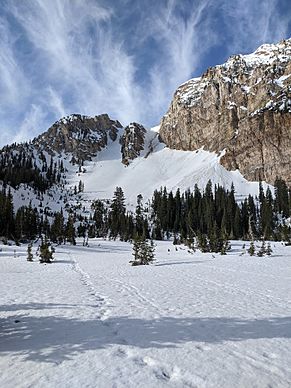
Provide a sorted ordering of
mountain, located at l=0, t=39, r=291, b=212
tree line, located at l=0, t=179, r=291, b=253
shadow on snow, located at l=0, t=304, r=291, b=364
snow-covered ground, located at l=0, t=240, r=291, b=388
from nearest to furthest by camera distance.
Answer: snow-covered ground, located at l=0, t=240, r=291, b=388 → shadow on snow, located at l=0, t=304, r=291, b=364 → tree line, located at l=0, t=179, r=291, b=253 → mountain, located at l=0, t=39, r=291, b=212

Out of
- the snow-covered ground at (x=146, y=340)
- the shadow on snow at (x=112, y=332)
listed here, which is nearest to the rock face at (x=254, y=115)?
the snow-covered ground at (x=146, y=340)

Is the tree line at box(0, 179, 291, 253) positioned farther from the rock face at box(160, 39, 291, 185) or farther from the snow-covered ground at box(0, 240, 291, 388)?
the snow-covered ground at box(0, 240, 291, 388)

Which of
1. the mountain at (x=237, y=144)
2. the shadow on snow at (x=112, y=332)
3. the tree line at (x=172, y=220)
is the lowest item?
the shadow on snow at (x=112, y=332)

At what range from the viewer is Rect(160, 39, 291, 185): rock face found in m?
147

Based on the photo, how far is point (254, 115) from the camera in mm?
157875

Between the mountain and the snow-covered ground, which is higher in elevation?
the mountain

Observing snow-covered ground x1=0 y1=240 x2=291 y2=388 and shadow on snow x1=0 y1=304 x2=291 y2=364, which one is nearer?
snow-covered ground x1=0 y1=240 x2=291 y2=388

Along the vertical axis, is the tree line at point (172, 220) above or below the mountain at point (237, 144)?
below

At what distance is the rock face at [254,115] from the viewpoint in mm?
147125

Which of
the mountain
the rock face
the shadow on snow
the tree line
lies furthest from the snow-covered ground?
the rock face

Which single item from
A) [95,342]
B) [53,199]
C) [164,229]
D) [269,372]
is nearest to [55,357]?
[95,342]

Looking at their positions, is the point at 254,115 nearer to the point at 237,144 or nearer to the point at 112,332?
the point at 237,144

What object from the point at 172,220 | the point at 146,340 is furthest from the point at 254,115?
the point at 146,340

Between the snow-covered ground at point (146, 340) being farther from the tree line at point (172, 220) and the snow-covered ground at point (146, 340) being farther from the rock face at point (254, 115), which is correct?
the rock face at point (254, 115)
